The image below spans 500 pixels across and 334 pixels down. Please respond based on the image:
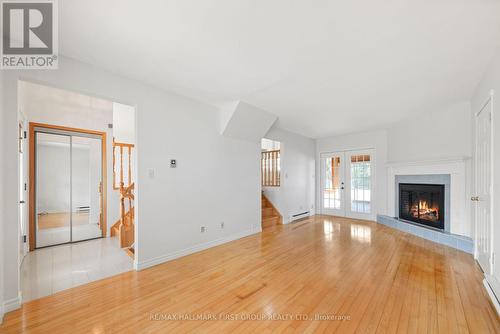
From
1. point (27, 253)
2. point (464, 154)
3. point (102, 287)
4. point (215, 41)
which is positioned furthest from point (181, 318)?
point (464, 154)

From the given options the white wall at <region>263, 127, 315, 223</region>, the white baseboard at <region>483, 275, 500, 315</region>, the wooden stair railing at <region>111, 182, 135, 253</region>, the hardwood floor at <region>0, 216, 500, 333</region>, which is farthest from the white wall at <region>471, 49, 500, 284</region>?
the wooden stair railing at <region>111, 182, 135, 253</region>

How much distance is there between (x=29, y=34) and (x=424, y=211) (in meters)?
Result: 6.86

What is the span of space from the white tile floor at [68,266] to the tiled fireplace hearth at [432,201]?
549 cm

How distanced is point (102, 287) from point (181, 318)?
4.00ft

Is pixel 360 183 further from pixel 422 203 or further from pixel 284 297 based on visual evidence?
pixel 284 297

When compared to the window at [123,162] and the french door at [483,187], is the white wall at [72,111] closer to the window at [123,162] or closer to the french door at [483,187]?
the window at [123,162]

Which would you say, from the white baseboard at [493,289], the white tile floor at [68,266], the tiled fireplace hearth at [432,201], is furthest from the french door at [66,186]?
the tiled fireplace hearth at [432,201]

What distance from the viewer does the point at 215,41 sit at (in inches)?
83.2

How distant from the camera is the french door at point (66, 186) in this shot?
12.5ft

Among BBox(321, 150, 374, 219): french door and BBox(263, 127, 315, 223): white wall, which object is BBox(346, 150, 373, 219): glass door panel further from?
BBox(263, 127, 315, 223): white wall

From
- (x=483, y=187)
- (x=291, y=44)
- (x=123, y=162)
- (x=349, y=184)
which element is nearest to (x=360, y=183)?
(x=349, y=184)

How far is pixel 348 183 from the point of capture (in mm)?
6500

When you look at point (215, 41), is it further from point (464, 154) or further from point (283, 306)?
point (464, 154)

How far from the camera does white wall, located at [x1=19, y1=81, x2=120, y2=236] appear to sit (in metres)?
3.67
